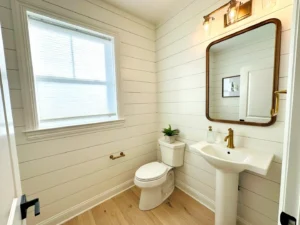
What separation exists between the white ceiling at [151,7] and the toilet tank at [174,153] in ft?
5.70

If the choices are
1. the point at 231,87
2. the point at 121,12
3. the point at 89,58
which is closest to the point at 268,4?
the point at 231,87

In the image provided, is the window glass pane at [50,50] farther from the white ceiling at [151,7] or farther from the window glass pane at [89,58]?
the white ceiling at [151,7]

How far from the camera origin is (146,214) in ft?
5.16

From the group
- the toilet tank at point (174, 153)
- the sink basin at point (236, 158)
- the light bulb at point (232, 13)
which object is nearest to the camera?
the sink basin at point (236, 158)

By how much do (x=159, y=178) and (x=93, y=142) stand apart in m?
0.90

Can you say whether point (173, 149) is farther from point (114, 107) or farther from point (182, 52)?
point (182, 52)

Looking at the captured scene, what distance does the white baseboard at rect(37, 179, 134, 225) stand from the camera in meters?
1.44

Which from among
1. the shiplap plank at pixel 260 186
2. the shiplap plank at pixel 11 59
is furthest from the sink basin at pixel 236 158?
the shiplap plank at pixel 11 59

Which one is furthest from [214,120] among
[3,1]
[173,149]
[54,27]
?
[3,1]

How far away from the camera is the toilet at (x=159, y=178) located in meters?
1.57

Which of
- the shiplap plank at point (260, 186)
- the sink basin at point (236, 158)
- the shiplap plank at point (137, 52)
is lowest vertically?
the shiplap plank at point (260, 186)

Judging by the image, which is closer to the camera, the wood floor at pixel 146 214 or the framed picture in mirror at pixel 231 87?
the framed picture in mirror at pixel 231 87

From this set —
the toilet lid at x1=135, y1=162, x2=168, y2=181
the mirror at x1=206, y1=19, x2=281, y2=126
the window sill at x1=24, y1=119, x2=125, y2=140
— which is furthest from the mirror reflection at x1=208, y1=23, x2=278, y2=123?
the window sill at x1=24, y1=119, x2=125, y2=140

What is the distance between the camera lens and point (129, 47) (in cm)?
188
